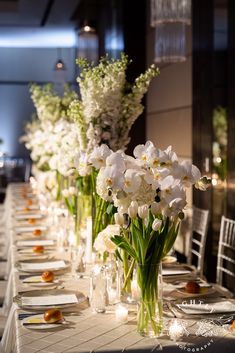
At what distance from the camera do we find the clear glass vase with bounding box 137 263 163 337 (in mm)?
2166

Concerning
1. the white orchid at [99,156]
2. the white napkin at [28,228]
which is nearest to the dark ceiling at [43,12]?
the white napkin at [28,228]

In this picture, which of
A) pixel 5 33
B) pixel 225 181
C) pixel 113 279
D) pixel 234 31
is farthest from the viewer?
pixel 5 33

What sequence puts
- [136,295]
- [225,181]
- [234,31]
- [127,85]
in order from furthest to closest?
1. [225,181]
2. [234,31]
3. [127,85]
4. [136,295]

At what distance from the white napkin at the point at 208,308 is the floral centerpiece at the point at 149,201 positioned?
29cm

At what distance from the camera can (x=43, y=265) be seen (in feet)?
10.7

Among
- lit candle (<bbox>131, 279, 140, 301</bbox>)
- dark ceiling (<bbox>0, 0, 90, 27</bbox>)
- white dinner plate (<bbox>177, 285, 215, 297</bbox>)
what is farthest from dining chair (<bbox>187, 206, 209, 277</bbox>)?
dark ceiling (<bbox>0, 0, 90, 27</bbox>)

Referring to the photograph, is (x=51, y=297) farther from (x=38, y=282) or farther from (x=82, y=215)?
(x=82, y=215)

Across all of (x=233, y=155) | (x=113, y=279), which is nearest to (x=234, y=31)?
(x=233, y=155)

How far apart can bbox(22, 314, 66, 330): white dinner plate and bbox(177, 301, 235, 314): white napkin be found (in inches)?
18.9

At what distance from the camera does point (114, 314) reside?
96.1 inches

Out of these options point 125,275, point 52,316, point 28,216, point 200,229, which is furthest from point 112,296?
point 28,216

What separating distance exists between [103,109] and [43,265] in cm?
86

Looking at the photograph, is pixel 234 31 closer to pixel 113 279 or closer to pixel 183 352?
pixel 113 279

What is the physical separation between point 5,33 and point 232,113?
1028 cm
